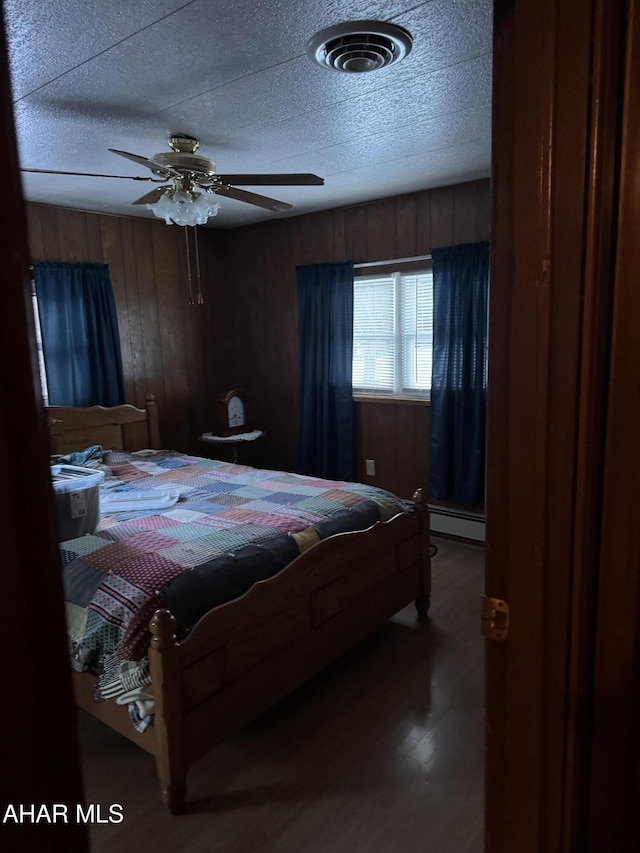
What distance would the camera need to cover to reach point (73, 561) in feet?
7.59

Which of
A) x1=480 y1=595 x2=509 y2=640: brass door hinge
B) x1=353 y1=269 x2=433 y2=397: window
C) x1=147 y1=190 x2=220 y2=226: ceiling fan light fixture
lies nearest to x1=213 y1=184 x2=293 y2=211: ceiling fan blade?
x1=147 y1=190 x2=220 y2=226: ceiling fan light fixture

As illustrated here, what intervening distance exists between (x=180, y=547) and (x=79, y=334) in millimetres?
2506

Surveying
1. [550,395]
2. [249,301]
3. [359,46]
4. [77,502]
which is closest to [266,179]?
[359,46]

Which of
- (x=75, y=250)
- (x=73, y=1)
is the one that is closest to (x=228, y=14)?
(x=73, y=1)

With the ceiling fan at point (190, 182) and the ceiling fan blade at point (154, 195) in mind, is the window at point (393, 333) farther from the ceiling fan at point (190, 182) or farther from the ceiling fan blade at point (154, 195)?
the ceiling fan blade at point (154, 195)

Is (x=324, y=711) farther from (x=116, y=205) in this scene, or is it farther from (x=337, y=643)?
(x=116, y=205)

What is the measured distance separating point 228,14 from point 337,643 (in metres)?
2.38

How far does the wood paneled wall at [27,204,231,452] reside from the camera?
4.27 metres

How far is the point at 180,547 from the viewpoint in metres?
2.36

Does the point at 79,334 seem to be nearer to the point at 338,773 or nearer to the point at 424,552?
the point at 424,552

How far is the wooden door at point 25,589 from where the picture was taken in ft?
1.08

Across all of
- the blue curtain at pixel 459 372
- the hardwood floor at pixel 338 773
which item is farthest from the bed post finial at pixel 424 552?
the blue curtain at pixel 459 372

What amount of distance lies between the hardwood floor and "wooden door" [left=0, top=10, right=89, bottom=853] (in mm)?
1772

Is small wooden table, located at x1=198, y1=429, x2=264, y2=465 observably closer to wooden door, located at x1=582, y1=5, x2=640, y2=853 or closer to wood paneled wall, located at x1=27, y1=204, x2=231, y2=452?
wood paneled wall, located at x1=27, y1=204, x2=231, y2=452
